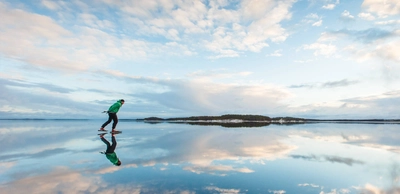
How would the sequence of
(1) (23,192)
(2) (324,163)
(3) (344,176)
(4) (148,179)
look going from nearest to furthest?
(1) (23,192), (4) (148,179), (3) (344,176), (2) (324,163)

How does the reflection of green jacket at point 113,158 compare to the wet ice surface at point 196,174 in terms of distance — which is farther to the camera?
the reflection of green jacket at point 113,158

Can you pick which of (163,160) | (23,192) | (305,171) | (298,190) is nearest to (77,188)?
(23,192)

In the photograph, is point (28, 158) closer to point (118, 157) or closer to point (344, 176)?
point (118, 157)

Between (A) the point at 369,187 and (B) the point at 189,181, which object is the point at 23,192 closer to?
(B) the point at 189,181

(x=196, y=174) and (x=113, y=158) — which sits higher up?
(x=113, y=158)

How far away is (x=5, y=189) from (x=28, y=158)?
4.38 m

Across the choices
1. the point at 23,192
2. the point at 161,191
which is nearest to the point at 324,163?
the point at 161,191

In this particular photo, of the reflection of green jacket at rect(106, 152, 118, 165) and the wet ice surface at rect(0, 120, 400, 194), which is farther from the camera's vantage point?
the reflection of green jacket at rect(106, 152, 118, 165)

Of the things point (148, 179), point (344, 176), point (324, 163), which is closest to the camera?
point (148, 179)

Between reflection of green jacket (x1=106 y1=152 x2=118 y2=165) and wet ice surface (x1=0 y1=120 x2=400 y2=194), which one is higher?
reflection of green jacket (x1=106 y1=152 x2=118 y2=165)

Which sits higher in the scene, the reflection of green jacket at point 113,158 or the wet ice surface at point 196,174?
the reflection of green jacket at point 113,158

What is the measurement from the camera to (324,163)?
8.16 meters

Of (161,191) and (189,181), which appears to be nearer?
(161,191)

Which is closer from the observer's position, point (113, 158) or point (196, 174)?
point (196, 174)
